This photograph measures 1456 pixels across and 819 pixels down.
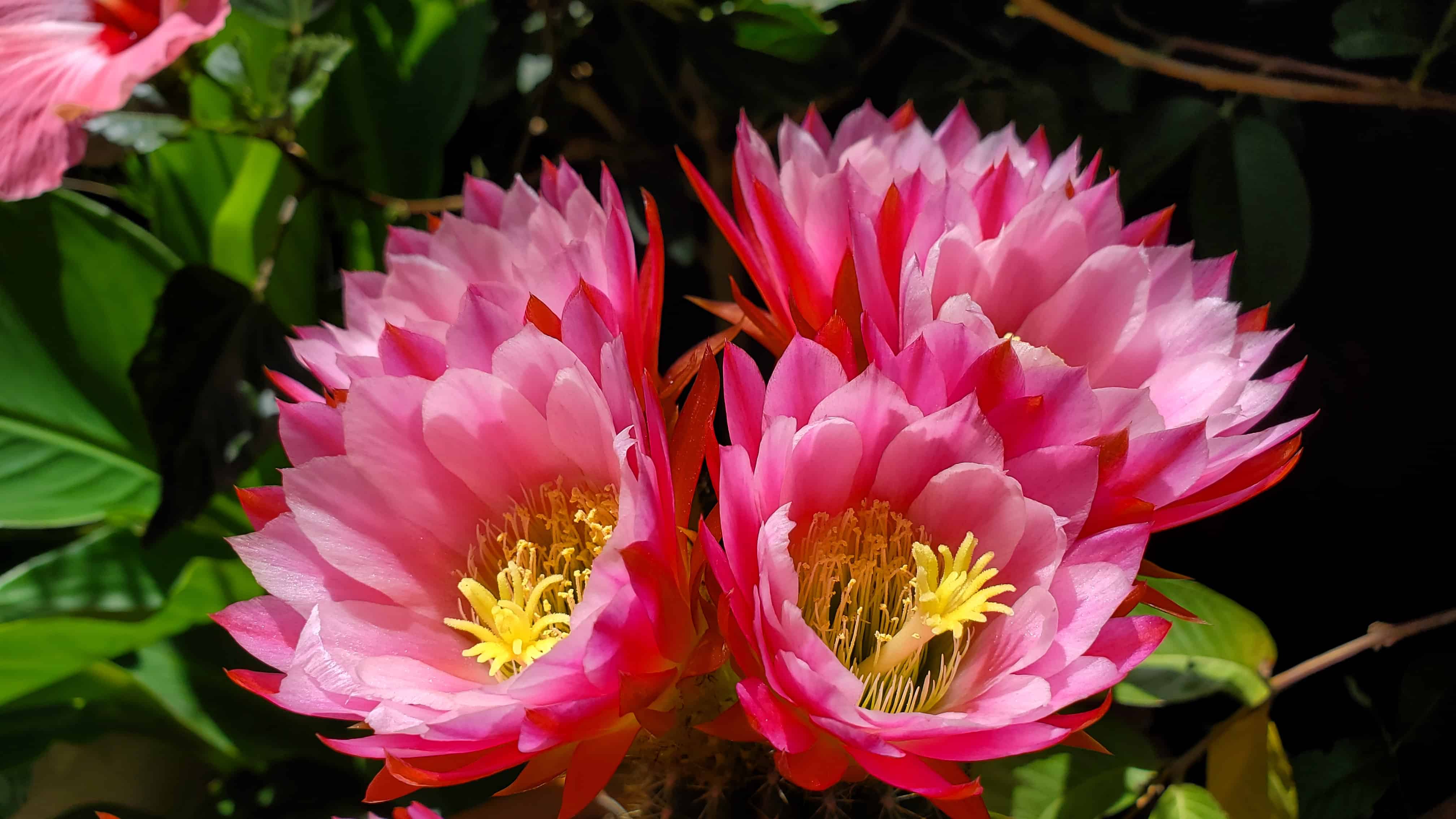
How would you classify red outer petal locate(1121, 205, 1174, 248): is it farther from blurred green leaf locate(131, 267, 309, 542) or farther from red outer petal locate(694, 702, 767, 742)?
blurred green leaf locate(131, 267, 309, 542)

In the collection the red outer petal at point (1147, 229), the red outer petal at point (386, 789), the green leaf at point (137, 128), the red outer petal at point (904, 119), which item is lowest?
the red outer petal at point (386, 789)

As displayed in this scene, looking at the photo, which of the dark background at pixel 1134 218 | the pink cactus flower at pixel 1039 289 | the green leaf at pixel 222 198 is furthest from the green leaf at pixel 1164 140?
the green leaf at pixel 222 198

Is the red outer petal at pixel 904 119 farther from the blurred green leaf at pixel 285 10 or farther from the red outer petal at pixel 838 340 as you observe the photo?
the blurred green leaf at pixel 285 10

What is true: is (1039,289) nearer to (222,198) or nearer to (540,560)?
(540,560)

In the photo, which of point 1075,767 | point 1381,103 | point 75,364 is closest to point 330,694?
point 1075,767

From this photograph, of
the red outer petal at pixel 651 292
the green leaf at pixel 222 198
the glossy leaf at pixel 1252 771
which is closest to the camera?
the red outer petal at pixel 651 292

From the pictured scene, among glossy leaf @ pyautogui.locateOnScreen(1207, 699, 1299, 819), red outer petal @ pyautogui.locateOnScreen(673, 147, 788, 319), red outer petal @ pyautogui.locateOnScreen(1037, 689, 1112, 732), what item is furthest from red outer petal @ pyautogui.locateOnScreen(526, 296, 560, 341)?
glossy leaf @ pyautogui.locateOnScreen(1207, 699, 1299, 819)
